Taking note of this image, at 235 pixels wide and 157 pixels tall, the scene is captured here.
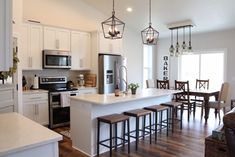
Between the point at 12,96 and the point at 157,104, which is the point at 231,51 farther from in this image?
the point at 12,96

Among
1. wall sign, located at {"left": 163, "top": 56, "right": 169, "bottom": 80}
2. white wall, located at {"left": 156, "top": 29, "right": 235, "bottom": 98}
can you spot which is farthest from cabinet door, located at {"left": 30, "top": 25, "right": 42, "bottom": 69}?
white wall, located at {"left": 156, "top": 29, "right": 235, "bottom": 98}

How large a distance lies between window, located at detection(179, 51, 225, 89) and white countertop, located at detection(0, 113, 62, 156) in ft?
21.9

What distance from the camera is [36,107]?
15.7ft

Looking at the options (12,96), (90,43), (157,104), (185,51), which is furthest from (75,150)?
(185,51)

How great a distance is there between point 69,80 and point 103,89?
103 centimetres

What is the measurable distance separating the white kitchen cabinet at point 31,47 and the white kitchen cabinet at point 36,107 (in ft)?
2.26

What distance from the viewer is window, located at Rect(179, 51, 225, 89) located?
7129mm

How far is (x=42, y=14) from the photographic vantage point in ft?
17.9

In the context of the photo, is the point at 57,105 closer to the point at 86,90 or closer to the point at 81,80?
the point at 86,90

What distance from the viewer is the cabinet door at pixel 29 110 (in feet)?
15.2

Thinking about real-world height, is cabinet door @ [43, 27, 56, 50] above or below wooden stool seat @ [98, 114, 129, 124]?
above

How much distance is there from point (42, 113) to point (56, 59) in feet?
4.50

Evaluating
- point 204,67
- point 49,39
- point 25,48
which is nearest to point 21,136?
point 25,48

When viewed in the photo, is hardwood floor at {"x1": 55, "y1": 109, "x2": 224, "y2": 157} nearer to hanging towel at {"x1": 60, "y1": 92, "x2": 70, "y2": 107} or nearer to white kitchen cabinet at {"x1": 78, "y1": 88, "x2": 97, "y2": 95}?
hanging towel at {"x1": 60, "y1": 92, "x2": 70, "y2": 107}
